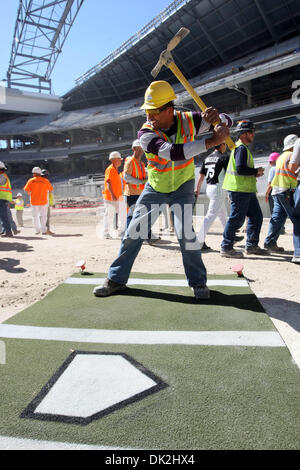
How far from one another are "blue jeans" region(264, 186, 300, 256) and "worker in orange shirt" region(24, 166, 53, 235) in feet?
19.3

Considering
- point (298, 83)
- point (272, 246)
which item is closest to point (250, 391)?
point (272, 246)

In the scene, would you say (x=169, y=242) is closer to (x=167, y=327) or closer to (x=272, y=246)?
(x=272, y=246)

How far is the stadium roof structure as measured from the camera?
27906 millimetres

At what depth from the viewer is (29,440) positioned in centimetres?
138

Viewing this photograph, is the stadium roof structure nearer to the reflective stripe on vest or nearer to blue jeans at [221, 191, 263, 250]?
the reflective stripe on vest

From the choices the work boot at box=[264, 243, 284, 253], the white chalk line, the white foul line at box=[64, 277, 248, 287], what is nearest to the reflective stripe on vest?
the work boot at box=[264, 243, 284, 253]

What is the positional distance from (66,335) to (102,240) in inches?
195

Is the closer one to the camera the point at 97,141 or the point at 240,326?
the point at 240,326

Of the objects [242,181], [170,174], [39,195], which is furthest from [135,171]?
[39,195]

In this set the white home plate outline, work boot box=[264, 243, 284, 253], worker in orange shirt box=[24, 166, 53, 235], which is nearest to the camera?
the white home plate outline

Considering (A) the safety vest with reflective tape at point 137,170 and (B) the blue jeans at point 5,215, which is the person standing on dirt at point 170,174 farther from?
(B) the blue jeans at point 5,215

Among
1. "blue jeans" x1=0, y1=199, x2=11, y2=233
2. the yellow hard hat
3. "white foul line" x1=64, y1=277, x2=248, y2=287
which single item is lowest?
"white foul line" x1=64, y1=277, x2=248, y2=287

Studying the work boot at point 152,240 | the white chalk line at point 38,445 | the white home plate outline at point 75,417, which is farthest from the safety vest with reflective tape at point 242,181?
the white chalk line at point 38,445

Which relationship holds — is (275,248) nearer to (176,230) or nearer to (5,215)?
(176,230)
